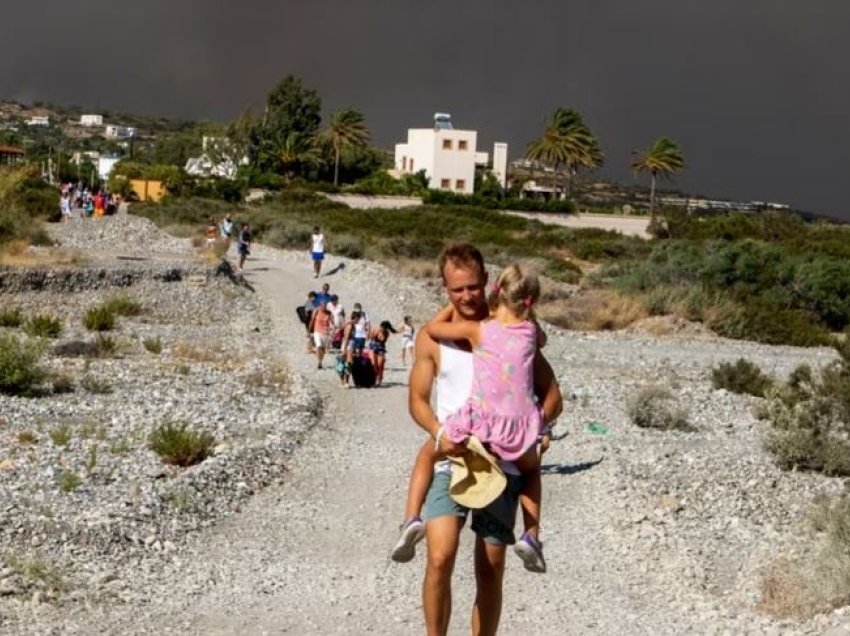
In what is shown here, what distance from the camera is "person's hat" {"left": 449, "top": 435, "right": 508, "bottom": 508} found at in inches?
248

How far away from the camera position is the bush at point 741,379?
24.8 metres

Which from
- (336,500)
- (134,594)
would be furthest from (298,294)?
(134,594)

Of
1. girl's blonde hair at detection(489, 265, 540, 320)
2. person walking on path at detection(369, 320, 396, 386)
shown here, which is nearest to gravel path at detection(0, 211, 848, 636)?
person walking on path at detection(369, 320, 396, 386)

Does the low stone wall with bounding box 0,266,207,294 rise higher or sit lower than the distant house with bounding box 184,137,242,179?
lower

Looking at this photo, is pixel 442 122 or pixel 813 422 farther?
pixel 442 122

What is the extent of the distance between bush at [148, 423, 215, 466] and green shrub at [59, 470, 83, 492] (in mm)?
1273

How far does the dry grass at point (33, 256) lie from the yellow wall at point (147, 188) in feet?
179

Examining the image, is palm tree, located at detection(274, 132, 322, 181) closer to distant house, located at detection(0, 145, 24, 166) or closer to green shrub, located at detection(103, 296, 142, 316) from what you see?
distant house, located at detection(0, 145, 24, 166)

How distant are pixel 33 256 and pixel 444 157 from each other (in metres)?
71.0

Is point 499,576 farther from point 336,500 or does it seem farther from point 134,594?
point 336,500

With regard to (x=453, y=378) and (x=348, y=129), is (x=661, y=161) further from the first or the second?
(x=453, y=378)

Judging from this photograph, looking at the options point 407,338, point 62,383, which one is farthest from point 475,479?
point 407,338

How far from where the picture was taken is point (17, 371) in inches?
773

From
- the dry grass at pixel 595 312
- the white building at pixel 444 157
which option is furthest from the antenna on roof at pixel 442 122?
the dry grass at pixel 595 312
